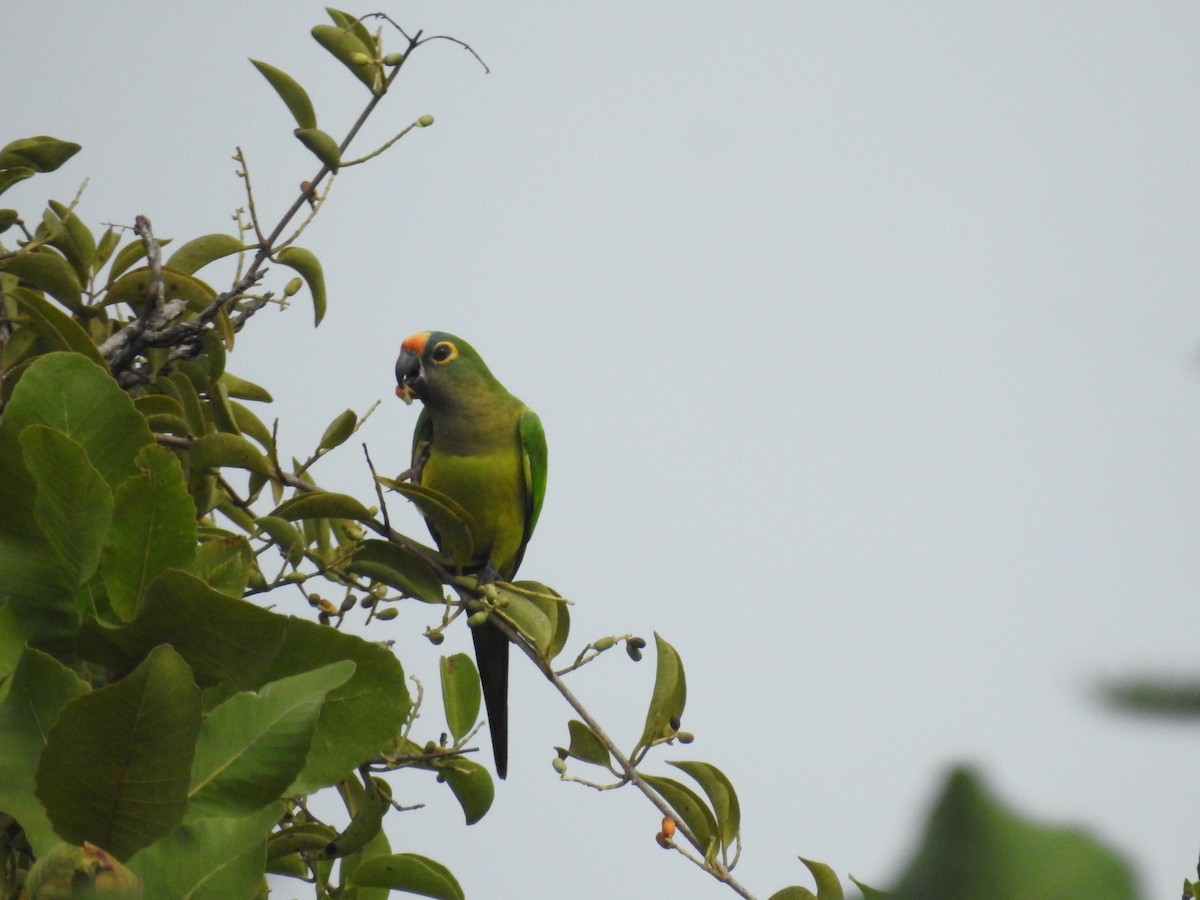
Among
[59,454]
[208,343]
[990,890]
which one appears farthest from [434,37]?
[990,890]

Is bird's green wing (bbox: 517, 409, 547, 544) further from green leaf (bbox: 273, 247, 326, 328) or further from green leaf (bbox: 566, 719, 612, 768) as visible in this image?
green leaf (bbox: 566, 719, 612, 768)

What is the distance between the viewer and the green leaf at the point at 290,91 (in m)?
2.37

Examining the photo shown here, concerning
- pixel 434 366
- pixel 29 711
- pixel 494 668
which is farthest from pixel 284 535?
pixel 434 366

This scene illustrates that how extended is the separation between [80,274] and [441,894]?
148 cm

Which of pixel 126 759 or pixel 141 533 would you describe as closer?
pixel 126 759

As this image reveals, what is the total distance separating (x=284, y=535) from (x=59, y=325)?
1.70 ft

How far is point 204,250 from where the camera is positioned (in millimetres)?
2541

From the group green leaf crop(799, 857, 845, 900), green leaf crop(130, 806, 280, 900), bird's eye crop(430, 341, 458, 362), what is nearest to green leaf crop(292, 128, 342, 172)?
green leaf crop(130, 806, 280, 900)

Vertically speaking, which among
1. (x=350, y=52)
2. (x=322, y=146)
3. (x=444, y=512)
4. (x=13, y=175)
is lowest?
(x=444, y=512)

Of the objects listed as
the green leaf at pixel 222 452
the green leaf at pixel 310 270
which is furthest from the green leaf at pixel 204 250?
the green leaf at pixel 222 452

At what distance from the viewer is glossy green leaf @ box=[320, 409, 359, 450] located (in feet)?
7.82

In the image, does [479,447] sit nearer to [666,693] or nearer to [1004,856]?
[666,693]

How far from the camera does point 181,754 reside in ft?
3.64

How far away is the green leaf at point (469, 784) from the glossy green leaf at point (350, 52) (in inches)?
55.4
